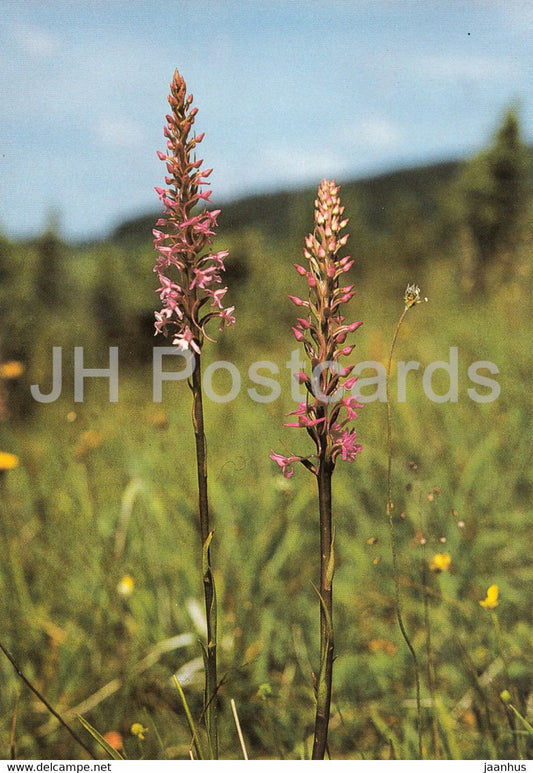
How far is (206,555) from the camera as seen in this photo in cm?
110

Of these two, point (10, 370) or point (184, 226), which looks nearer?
point (184, 226)

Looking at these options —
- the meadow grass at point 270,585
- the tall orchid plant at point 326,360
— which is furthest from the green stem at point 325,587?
the meadow grass at point 270,585

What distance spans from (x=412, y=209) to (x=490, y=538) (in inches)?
810

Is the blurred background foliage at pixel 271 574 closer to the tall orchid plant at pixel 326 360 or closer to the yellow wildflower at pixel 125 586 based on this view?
the yellow wildflower at pixel 125 586

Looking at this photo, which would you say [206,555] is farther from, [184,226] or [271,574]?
[271,574]

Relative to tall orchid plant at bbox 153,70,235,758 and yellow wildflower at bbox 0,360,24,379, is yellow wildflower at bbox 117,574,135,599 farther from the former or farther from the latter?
tall orchid plant at bbox 153,70,235,758

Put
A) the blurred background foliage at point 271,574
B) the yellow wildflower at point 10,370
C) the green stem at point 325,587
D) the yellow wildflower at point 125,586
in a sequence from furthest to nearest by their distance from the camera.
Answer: the yellow wildflower at point 10,370, the yellow wildflower at point 125,586, the blurred background foliage at point 271,574, the green stem at point 325,587

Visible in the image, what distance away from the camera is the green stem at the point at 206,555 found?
1.11 metres

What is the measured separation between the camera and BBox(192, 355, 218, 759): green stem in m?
1.11

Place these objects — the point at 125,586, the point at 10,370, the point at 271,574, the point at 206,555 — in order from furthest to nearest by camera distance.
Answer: the point at 10,370 → the point at 271,574 → the point at 125,586 → the point at 206,555

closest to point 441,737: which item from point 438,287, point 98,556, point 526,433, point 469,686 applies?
point 469,686

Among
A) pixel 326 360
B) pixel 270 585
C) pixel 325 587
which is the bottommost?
pixel 270 585

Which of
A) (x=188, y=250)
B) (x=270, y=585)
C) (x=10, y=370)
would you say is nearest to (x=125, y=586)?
(x=270, y=585)

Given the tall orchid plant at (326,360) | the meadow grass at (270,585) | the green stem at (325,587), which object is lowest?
the meadow grass at (270,585)
